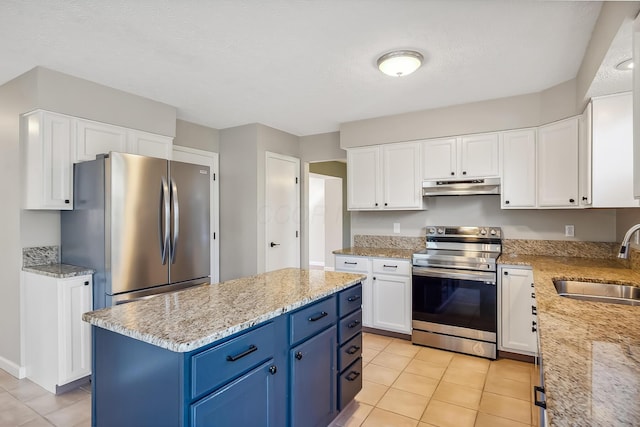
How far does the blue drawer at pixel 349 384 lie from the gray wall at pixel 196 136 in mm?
3108

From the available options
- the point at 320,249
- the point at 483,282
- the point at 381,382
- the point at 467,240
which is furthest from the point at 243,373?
Answer: the point at 320,249

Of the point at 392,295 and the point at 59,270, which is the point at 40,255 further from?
the point at 392,295

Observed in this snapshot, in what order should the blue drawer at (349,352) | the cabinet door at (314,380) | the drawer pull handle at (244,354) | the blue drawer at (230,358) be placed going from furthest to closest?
the blue drawer at (349,352)
the cabinet door at (314,380)
the drawer pull handle at (244,354)
the blue drawer at (230,358)

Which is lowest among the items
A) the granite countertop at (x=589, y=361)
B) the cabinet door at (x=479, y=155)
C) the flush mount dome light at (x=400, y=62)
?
the granite countertop at (x=589, y=361)

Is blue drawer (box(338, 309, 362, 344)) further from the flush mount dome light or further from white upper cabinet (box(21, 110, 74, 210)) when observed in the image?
white upper cabinet (box(21, 110, 74, 210))

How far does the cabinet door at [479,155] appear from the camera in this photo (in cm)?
336

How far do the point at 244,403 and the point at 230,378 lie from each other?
15 cm

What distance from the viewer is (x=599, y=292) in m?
2.19

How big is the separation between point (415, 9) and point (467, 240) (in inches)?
100

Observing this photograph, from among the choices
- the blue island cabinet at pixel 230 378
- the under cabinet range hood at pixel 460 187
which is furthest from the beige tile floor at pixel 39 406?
the under cabinet range hood at pixel 460 187

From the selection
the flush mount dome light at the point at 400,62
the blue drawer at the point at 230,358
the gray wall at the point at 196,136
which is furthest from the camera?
the gray wall at the point at 196,136

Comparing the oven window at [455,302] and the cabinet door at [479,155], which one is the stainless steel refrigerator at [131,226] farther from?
the cabinet door at [479,155]

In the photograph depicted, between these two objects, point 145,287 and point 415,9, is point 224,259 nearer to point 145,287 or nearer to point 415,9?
point 145,287

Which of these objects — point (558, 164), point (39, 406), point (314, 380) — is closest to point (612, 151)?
point (558, 164)
